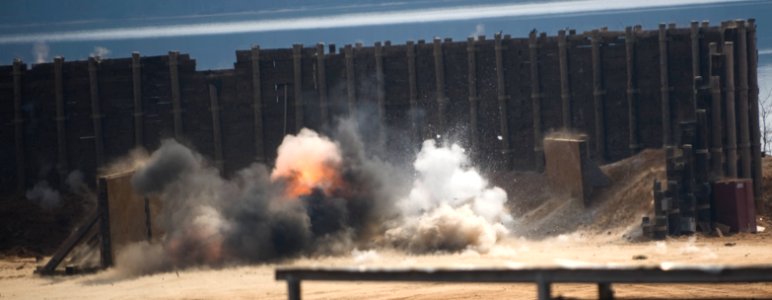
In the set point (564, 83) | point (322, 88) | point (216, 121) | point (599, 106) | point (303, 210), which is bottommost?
point (303, 210)

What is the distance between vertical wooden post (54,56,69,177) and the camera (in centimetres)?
5132

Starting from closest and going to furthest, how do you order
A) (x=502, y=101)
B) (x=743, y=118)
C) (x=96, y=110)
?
(x=743, y=118) → (x=502, y=101) → (x=96, y=110)

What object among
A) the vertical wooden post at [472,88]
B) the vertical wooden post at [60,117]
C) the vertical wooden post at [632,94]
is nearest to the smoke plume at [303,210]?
the vertical wooden post at [472,88]

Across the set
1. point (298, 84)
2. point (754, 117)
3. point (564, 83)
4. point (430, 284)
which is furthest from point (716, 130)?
point (430, 284)

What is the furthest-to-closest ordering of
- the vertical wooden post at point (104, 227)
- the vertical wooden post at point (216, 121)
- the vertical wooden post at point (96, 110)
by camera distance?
the vertical wooden post at point (96, 110)
the vertical wooden post at point (216, 121)
the vertical wooden post at point (104, 227)

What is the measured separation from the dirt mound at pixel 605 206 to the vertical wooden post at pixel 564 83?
430cm

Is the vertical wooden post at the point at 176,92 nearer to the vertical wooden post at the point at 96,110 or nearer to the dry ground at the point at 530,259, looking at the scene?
the vertical wooden post at the point at 96,110

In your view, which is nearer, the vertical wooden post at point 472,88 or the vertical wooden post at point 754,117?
the vertical wooden post at point 754,117

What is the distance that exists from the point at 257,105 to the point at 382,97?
12.6 ft

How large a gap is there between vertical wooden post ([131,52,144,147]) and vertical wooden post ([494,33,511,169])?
438 inches

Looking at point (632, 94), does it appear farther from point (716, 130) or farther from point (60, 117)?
point (60, 117)

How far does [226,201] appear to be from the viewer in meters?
40.4

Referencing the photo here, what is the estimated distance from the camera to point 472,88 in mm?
50156

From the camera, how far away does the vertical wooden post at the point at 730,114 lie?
149ft
